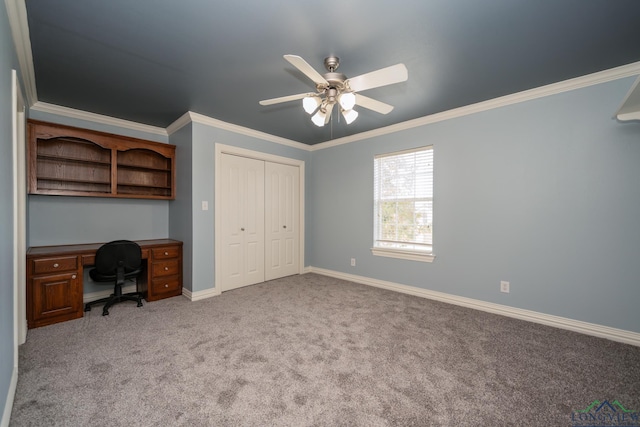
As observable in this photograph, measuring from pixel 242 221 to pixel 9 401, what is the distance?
9.37 feet

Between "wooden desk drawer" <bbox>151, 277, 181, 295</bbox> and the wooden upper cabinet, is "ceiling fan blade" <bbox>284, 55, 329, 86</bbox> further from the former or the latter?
"wooden desk drawer" <bbox>151, 277, 181, 295</bbox>

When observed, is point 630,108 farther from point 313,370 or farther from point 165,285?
point 165,285

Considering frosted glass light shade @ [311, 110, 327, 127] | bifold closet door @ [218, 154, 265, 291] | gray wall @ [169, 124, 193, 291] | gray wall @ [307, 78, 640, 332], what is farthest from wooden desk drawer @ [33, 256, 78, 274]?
gray wall @ [307, 78, 640, 332]

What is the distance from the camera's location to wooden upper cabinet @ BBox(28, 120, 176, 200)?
3.02 metres

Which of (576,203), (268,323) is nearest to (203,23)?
(268,323)

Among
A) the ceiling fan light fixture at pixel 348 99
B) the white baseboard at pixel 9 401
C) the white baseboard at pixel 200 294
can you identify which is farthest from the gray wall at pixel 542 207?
the white baseboard at pixel 9 401

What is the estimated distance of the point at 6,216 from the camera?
1528 mm

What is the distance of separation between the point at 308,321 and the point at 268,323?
0.42 m

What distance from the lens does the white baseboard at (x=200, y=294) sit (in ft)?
11.5

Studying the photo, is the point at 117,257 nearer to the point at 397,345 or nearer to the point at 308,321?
the point at 308,321

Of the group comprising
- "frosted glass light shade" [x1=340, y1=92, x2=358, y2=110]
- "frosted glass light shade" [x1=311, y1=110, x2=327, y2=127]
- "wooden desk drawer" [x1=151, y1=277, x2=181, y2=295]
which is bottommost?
"wooden desk drawer" [x1=151, y1=277, x2=181, y2=295]

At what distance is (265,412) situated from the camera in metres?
1.58

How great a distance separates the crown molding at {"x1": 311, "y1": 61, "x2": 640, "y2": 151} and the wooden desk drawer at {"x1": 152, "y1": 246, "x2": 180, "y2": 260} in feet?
10.7

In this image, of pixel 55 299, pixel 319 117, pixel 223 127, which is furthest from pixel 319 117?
pixel 55 299
